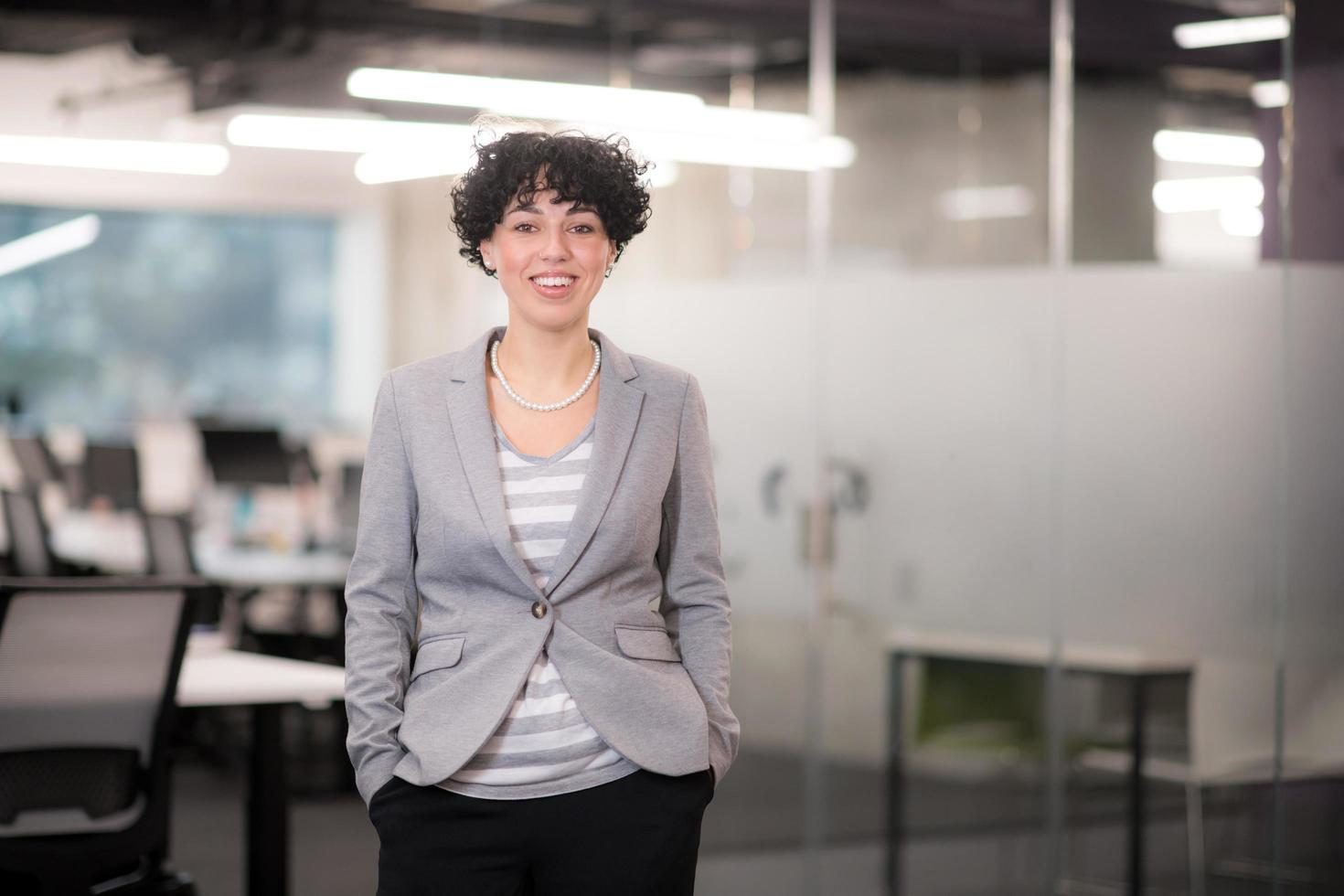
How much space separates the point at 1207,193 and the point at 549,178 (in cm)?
285

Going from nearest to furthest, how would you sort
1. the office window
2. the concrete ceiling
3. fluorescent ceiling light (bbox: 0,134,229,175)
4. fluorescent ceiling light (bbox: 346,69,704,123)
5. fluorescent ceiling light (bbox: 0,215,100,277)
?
the concrete ceiling, fluorescent ceiling light (bbox: 346,69,704,123), fluorescent ceiling light (bbox: 0,134,229,175), fluorescent ceiling light (bbox: 0,215,100,277), the office window

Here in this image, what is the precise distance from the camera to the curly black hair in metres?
1.96

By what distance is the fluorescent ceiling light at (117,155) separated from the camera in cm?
1025

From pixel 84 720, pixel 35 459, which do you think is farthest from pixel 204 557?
pixel 84 720

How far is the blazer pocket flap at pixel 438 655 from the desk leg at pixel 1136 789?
9.95 ft

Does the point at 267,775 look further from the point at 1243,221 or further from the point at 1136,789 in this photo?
the point at 1243,221

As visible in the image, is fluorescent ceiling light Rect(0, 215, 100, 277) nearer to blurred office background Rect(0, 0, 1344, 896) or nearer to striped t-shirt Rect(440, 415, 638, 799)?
blurred office background Rect(0, 0, 1344, 896)

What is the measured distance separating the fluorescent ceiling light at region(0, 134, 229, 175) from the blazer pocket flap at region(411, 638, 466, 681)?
9.50 metres

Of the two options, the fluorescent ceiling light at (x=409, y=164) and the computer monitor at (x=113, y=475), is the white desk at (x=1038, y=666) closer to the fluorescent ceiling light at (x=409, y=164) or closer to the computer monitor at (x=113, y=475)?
the fluorescent ceiling light at (x=409, y=164)

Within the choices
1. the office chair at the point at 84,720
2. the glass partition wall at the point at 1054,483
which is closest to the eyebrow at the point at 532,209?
the office chair at the point at 84,720

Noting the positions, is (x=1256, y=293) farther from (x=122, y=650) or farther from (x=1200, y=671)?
(x=122, y=650)

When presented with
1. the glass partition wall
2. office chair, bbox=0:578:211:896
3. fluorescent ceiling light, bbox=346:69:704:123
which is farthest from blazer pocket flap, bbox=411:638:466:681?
fluorescent ceiling light, bbox=346:69:704:123

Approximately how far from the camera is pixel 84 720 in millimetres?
3297

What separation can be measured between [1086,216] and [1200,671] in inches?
54.6
